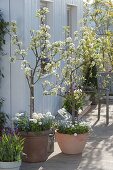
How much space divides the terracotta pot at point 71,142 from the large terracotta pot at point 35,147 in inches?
17.4

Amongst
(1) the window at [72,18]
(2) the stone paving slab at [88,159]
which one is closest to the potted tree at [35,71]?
(2) the stone paving slab at [88,159]

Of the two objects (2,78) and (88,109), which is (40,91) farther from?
(88,109)

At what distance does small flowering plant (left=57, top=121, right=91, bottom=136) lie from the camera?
6523mm

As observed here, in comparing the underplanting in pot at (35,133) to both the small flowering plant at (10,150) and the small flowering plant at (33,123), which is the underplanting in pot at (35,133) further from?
the small flowering plant at (10,150)

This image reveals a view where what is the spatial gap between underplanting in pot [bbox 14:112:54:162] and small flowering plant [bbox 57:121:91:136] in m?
0.46

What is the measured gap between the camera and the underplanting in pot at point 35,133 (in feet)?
19.7

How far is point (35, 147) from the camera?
608 centimetres

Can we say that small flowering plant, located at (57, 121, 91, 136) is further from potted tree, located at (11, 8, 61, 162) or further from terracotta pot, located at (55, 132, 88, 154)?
potted tree, located at (11, 8, 61, 162)

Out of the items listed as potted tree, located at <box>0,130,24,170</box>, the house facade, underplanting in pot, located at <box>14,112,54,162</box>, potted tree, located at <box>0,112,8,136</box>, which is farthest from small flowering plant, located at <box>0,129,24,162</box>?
the house facade

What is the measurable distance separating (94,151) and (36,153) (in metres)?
1.17

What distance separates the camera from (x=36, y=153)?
614 cm

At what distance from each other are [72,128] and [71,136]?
13 centimetres

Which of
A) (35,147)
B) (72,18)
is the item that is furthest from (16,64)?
(72,18)

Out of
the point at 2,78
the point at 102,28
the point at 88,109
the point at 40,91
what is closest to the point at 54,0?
the point at 40,91
